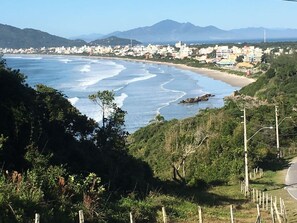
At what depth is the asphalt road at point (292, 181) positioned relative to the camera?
1743 centimetres

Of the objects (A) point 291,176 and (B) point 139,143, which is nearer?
(A) point 291,176

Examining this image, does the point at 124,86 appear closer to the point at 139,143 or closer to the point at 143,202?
the point at 139,143

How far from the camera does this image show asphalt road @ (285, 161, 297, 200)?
17.4 metres

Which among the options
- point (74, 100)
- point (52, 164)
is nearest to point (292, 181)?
point (52, 164)

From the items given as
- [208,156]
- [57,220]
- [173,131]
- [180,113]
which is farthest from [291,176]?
[180,113]

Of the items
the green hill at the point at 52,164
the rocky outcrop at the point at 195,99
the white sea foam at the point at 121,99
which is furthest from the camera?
the rocky outcrop at the point at 195,99

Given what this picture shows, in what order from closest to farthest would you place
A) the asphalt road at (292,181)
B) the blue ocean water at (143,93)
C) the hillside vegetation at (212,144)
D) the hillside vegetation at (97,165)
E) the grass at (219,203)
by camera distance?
the hillside vegetation at (97,165) < the grass at (219,203) < the asphalt road at (292,181) < the hillside vegetation at (212,144) < the blue ocean water at (143,93)

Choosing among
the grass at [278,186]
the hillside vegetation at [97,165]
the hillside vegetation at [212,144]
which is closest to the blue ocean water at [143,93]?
the hillside vegetation at [212,144]

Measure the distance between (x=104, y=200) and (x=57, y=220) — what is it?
2.01 metres

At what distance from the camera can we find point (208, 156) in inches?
982

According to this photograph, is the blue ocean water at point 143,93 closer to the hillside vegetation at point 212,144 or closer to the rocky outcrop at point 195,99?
the rocky outcrop at point 195,99

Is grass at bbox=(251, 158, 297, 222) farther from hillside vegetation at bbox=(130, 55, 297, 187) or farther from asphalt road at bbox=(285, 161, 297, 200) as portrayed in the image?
hillside vegetation at bbox=(130, 55, 297, 187)

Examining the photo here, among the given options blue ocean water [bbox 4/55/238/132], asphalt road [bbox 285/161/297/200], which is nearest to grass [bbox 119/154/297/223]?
asphalt road [bbox 285/161/297/200]

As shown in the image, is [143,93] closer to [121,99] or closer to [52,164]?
[121,99]
